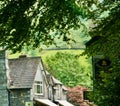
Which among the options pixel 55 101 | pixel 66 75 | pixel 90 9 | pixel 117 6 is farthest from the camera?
pixel 66 75

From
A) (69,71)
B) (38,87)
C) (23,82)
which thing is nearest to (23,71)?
(23,82)

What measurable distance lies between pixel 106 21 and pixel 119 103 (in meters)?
4.69

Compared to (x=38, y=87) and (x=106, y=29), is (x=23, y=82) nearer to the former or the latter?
(x=38, y=87)

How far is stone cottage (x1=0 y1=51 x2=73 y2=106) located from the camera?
48312 millimetres

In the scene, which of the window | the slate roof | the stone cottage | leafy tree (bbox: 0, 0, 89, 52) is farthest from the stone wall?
leafy tree (bbox: 0, 0, 89, 52)

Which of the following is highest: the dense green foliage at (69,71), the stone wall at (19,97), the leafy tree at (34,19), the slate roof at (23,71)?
the dense green foliage at (69,71)

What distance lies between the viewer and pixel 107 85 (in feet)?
43.4

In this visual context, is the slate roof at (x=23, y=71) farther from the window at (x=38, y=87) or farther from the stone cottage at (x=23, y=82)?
the window at (x=38, y=87)

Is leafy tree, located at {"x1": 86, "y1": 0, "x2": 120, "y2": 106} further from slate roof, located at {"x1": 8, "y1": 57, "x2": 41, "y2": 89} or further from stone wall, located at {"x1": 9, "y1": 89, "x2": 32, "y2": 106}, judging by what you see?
slate roof, located at {"x1": 8, "y1": 57, "x2": 41, "y2": 89}

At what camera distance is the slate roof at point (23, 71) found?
49.1 meters

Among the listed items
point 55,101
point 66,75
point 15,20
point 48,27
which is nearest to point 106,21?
point 48,27

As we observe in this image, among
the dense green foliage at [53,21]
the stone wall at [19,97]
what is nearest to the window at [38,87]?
the stone wall at [19,97]

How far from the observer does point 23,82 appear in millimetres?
49219

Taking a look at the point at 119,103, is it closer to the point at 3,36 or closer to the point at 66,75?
the point at 3,36
